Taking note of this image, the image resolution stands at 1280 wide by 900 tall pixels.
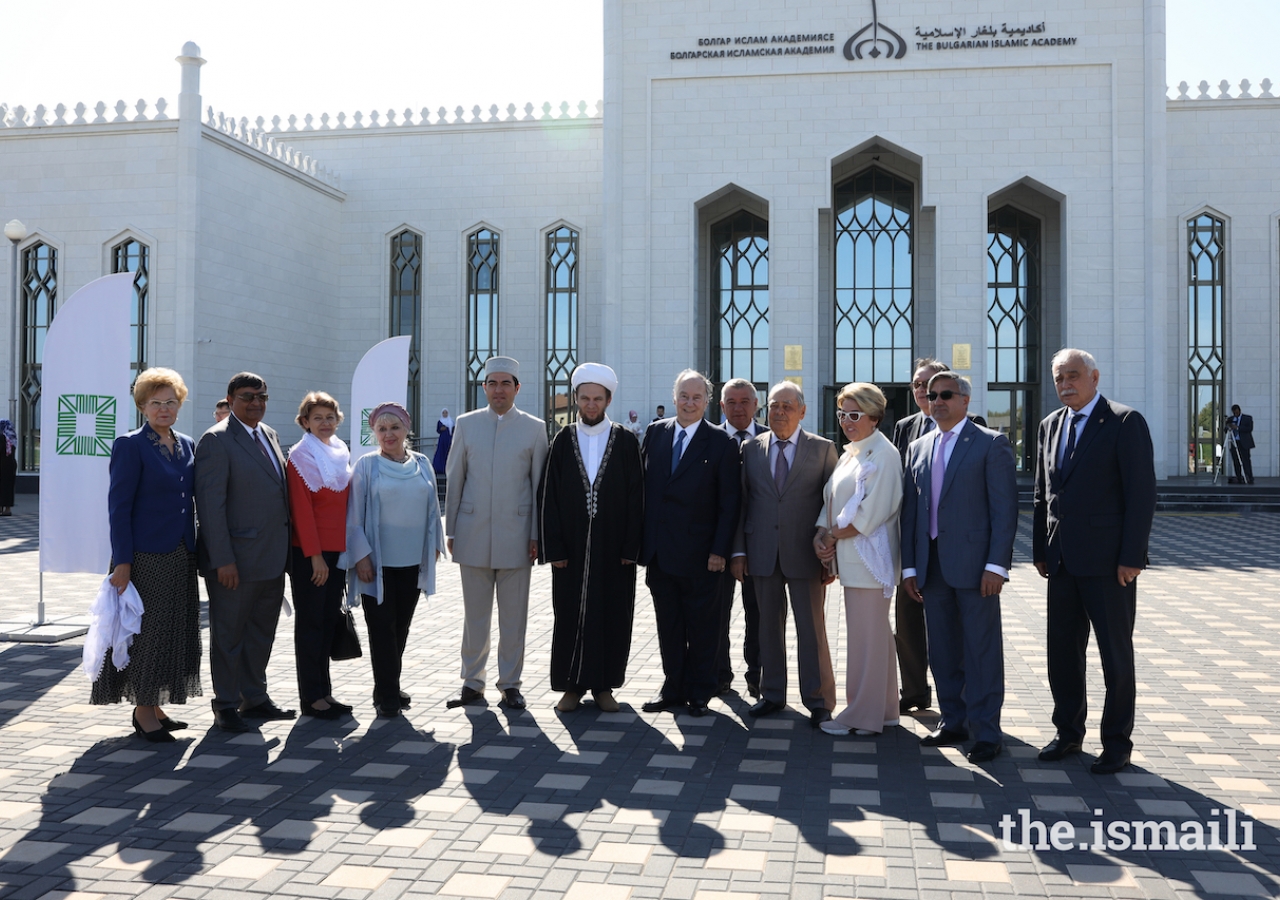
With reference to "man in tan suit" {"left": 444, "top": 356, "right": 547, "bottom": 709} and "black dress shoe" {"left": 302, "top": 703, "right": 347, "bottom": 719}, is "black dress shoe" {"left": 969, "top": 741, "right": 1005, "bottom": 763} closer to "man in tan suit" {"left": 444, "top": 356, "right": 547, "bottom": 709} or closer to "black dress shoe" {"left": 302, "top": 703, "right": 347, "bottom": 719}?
"man in tan suit" {"left": 444, "top": 356, "right": 547, "bottom": 709}

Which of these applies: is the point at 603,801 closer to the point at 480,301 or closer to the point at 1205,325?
the point at 480,301

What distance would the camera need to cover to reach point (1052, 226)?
21766mm

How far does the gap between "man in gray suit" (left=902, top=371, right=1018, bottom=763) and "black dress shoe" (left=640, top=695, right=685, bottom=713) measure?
126 centimetres

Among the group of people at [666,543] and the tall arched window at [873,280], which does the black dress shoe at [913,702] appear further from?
the tall arched window at [873,280]

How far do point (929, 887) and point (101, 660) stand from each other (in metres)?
3.56

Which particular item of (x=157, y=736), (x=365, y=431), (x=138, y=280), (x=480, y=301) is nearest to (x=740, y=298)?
(x=480, y=301)

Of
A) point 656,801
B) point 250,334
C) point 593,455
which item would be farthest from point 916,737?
point 250,334

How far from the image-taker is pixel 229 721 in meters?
4.72

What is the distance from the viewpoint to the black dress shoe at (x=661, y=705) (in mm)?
5168

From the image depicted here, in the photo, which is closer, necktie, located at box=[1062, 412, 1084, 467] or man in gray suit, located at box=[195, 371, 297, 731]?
necktie, located at box=[1062, 412, 1084, 467]

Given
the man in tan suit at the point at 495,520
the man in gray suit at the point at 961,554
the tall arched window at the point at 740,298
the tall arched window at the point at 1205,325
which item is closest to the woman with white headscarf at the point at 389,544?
the man in tan suit at the point at 495,520

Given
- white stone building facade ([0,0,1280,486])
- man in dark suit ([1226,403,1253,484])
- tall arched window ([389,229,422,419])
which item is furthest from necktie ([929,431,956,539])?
tall arched window ([389,229,422,419])

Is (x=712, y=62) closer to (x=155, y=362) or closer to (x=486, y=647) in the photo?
(x=155, y=362)

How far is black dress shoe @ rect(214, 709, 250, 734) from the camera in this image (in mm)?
4715
